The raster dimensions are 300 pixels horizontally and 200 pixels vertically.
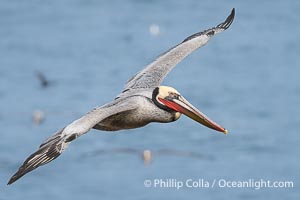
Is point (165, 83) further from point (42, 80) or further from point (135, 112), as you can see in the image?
point (135, 112)

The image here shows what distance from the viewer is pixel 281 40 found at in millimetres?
36469

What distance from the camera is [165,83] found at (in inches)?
1203

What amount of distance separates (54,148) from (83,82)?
2039cm

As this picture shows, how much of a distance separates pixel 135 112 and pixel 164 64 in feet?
6.18

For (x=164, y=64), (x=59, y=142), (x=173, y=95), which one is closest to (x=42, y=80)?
(x=164, y=64)

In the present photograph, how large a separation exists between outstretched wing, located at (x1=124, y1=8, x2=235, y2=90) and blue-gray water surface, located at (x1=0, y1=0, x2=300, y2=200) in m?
9.78

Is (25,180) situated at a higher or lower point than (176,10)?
lower

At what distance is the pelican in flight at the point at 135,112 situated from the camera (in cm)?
1270

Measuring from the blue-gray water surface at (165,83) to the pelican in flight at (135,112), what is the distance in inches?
411

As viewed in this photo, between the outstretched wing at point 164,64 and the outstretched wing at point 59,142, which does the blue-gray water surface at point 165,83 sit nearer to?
the outstretched wing at point 164,64

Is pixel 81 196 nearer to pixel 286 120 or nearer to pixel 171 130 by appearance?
pixel 171 130

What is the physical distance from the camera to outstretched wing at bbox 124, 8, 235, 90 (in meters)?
15.1

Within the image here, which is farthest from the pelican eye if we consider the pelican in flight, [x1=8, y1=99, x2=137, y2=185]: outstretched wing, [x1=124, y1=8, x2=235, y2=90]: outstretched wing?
[x1=8, y1=99, x2=137, y2=185]: outstretched wing

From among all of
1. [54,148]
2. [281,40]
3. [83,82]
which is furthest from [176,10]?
[54,148]
